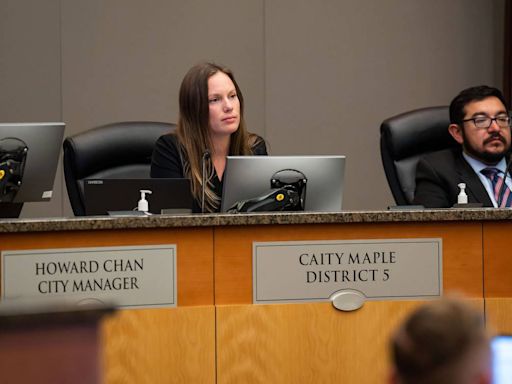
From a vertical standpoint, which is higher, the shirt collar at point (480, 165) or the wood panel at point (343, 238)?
the shirt collar at point (480, 165)

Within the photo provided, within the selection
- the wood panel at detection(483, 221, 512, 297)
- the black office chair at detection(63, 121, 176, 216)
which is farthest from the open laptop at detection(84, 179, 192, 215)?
the wood panel at detection(483, 221, 512, 297)

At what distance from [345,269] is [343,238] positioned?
3.3 inches

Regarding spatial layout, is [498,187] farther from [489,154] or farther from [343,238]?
[343,238]

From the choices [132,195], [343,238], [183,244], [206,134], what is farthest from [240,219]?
[206,134]

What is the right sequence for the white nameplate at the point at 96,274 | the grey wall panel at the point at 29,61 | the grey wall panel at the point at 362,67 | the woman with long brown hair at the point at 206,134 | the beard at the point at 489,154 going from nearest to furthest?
the white nameplate at the point at 96,274 → the woman with long brown hair at the point at 206,134 → the beard at the point at 489,154 → the grey wall panel at the point at 29,61 → the grey wall panel at the point at 362,67

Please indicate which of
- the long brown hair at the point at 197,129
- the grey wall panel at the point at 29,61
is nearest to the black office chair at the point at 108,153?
the long brown hair at the point at 197,129

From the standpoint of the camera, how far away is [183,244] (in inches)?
94.0

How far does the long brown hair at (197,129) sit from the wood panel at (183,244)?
3.10 feet

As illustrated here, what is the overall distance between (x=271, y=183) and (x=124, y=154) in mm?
928

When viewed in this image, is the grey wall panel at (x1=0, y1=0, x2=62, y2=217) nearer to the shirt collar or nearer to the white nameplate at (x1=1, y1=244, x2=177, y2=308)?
the shirt collar

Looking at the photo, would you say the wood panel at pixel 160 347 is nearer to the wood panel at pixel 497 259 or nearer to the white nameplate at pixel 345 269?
the white nameplate at pixel 345 269

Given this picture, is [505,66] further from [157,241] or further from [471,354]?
[471,354]

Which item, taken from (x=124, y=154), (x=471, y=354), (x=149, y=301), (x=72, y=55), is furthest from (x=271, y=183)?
(x=72, y=55)

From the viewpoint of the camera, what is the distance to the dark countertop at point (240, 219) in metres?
2.30
